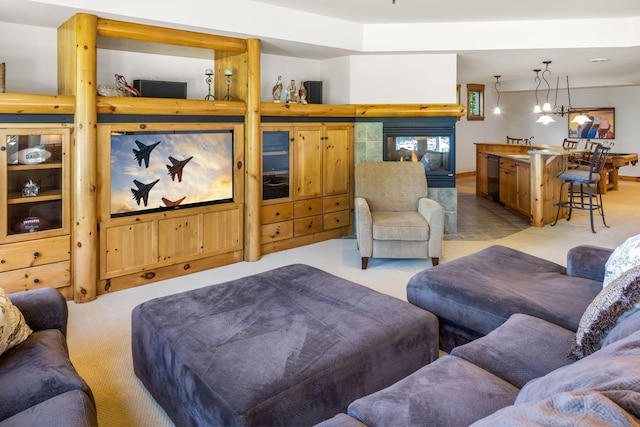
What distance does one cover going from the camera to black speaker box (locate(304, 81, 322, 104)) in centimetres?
594

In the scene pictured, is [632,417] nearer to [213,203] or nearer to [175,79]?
[213,203]

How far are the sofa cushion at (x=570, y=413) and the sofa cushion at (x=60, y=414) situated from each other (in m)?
1.18

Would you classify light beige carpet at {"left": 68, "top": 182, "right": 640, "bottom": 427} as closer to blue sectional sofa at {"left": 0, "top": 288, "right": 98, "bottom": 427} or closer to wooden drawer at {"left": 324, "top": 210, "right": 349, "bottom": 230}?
wooden drawer at {"left": 324, "top": 210, "right": 349, "bottom": 230}

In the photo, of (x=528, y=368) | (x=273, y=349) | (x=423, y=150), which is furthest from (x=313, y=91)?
(x=528, y=368)

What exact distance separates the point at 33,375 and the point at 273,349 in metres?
0.88

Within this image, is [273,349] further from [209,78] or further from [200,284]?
[209,78]

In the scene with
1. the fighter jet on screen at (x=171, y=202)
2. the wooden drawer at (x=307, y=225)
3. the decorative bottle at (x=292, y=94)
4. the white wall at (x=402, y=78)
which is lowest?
the wooden drawer at (x=307, y=225)

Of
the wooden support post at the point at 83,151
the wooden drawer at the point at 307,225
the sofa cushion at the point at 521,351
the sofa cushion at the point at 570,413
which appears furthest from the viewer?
the wooden drawer at the point at 307,225

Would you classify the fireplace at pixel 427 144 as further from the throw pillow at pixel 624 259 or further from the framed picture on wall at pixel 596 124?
the framed picture on wall at pixel 596 124

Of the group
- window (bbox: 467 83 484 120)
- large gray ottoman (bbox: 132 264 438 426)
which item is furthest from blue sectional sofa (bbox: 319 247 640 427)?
→ window (bbox: 467 83 484 120)

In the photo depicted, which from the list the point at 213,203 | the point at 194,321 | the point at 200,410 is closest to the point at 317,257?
the point at 213,203

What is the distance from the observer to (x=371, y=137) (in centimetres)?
607

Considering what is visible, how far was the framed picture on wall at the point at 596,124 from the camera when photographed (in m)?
11.9

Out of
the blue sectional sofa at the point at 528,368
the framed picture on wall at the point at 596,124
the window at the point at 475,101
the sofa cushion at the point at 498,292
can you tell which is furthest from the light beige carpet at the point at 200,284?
the window at the point at 475,101
